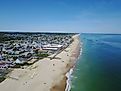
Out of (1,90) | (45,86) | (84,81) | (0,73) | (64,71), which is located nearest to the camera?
(1,90)

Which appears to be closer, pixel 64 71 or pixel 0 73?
pixel 0 73

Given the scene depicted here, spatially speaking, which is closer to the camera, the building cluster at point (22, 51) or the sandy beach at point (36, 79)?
the sandy beach at point (36, 79)

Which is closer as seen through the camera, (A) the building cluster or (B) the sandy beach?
(B) the sandy beach

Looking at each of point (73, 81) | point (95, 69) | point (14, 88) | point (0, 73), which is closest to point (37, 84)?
point (14, 88)

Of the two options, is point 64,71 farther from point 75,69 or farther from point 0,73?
point 0,73

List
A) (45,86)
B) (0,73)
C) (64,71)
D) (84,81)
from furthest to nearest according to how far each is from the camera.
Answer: (64,71) → (0,73) → (84,81) → (45,86)

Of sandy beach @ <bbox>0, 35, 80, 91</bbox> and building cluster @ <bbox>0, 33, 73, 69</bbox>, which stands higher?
sandy beach @ <bbox>0, 35, 80, 91</bbox>

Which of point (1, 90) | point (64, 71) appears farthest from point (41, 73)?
point (1, 90)

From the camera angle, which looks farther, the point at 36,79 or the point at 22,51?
the point at 22,51

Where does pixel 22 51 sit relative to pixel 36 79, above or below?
below

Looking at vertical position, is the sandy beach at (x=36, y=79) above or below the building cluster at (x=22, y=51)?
above
